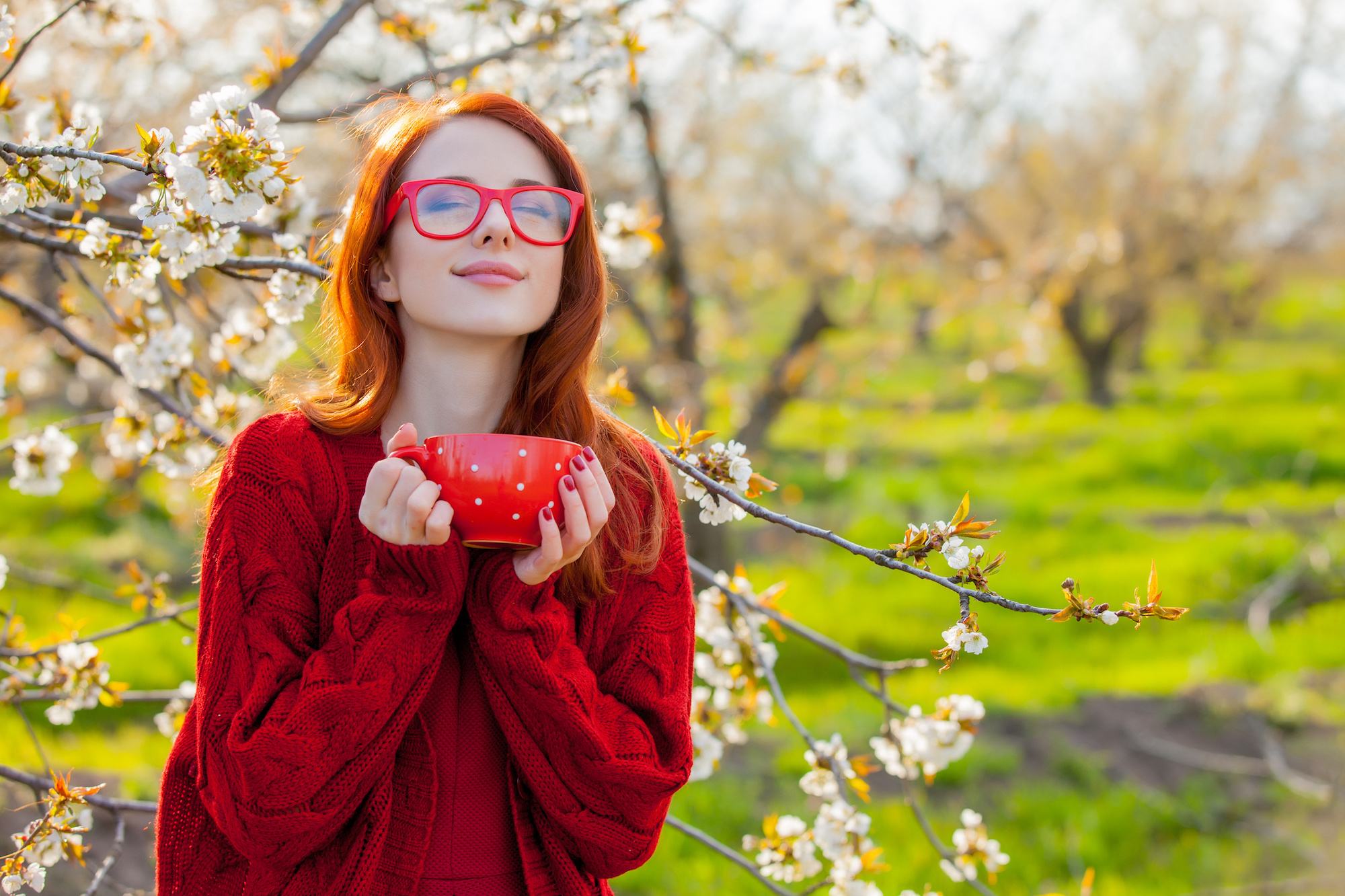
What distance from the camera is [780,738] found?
4.73m

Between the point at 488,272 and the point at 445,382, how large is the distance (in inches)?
7.7

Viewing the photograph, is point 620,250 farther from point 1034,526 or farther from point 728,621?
point 1034,526

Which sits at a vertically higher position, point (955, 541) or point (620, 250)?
point (620, 250)

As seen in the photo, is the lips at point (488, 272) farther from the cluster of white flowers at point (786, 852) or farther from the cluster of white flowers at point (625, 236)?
the cluster of white flowers at point (786, 852)

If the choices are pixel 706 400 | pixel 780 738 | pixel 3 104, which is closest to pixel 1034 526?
pixel 706 400

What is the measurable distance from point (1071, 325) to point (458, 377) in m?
12.4

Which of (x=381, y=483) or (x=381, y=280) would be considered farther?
(x=381, y=280)

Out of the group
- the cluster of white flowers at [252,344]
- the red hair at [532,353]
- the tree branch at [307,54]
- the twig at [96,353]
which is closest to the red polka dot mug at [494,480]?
the red hair at [532,353]

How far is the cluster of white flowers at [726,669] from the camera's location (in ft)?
7.75

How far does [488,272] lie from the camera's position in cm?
152

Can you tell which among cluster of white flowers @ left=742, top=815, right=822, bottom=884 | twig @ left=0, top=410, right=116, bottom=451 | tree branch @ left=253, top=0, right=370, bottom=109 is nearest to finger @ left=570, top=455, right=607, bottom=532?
cluster of white flowers @ left=742, top=815, right=822, bottom=884

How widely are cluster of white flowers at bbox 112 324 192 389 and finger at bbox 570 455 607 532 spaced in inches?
55.5

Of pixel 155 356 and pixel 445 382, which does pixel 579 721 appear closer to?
pixel 445 382

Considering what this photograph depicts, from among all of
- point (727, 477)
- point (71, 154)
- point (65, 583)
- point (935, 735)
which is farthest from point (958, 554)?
point (65, 583)
